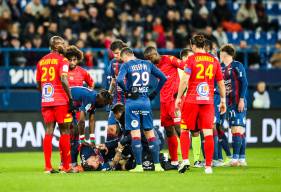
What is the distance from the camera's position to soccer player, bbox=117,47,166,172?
49.2 ft

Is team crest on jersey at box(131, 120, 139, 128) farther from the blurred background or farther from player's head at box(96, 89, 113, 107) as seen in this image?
the blurred background

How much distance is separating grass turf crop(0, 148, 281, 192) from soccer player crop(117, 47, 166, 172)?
52 centimetres

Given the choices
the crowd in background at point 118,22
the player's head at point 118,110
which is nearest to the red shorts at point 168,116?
the player's head at point 118,110

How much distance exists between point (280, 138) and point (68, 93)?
9360 millimetres

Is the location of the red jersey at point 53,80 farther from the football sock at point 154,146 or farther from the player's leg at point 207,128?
the player's leg at point 207,128

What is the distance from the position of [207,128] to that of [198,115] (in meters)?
0.28

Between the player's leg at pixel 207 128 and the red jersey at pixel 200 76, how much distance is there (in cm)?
15

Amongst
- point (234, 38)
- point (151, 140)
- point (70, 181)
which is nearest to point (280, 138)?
point (234, 38)

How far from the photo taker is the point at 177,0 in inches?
1124

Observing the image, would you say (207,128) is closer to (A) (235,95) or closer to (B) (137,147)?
(B) (137,147)

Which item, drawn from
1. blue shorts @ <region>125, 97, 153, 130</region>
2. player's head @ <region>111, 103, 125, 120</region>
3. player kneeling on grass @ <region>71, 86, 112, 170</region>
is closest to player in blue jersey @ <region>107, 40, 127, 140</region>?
player's head @ <region>111, 103, 125, 120</region>

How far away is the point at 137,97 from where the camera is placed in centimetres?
1510

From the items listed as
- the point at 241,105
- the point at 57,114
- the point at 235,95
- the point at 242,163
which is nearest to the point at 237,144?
the point at 242,163

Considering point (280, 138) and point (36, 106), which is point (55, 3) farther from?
point (280, 138)
